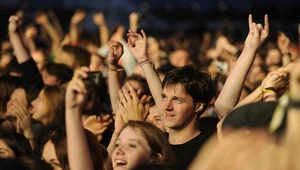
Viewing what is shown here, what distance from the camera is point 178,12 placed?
33.1 metres

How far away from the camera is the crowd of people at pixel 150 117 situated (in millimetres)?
3277

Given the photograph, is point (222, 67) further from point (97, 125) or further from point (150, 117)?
point (97, 125)

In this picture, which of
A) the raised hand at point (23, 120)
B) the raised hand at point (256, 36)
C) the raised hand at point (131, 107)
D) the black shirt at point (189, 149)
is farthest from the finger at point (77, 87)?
the raised hand at point (23, 120)

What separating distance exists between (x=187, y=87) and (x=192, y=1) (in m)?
26.5

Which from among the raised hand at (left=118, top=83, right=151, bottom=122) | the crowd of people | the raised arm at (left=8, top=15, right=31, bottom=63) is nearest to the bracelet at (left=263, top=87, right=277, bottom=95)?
the crowd of people

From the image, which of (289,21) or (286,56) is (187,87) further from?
(289,21)

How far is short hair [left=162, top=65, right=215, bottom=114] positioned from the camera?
6.27 meters

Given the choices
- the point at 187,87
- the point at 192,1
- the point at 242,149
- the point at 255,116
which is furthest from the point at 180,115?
the point at 192,1

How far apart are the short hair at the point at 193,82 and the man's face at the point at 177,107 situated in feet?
0.11

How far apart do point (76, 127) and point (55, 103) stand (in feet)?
9.39

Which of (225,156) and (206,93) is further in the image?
(206,93)

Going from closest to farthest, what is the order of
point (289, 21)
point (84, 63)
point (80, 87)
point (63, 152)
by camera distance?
1. point (80, 87)
2. point (63, 152)
3. point (84, 63)
4. point (289, 21)

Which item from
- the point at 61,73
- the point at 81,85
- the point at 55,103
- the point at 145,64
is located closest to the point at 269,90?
the point at 145,64

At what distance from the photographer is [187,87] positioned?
6258 millimetres
